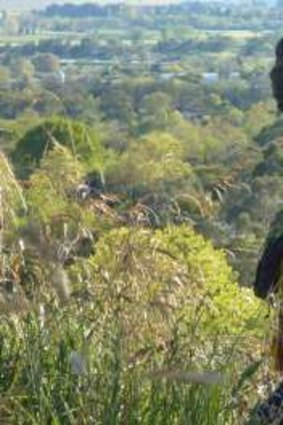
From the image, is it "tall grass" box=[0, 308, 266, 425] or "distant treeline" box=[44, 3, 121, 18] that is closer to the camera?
"tall grass" box=[0, 308, 266, 425]

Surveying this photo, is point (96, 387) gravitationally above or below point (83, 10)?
above

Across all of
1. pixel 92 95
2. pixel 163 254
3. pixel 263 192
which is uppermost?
pixel 163 254

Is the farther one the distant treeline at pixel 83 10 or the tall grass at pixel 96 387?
the distant treeline at pixel 83 10

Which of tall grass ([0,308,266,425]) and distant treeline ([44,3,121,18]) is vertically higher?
tall grass ([0,308,266,425])

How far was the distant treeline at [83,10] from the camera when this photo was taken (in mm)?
120787

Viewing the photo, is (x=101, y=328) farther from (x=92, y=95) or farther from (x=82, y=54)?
(x=82, y=54)

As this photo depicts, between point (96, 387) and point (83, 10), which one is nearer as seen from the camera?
point (96, 387)

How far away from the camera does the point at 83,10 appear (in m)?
129

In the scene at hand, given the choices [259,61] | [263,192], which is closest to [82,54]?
[259,61]

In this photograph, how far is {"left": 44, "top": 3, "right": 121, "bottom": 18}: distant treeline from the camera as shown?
396 feet

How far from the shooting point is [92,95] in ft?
189

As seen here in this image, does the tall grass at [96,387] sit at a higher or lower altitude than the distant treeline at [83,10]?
higher

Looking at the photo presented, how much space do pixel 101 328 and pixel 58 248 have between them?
24 centimetres

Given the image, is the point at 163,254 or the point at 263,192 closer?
the point at 163,254
